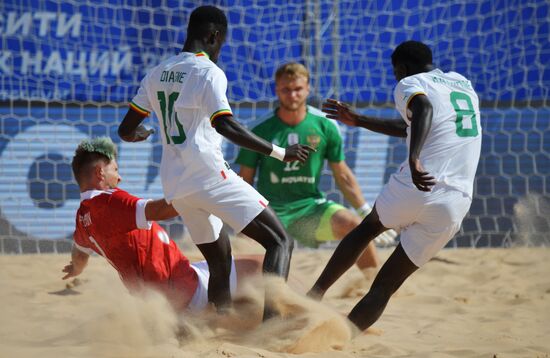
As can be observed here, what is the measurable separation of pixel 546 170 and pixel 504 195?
542 millimetres

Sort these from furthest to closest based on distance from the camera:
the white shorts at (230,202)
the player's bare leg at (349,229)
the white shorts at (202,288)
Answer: the player's bare leg at (349,229) < the white shorts at (202,288) < the white shorts at (230,202)

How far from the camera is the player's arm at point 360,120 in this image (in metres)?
4.29

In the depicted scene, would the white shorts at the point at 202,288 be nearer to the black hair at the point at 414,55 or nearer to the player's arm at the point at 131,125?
the player's arm at the point at 131,125

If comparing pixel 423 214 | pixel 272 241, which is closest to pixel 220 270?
pixel 272 241

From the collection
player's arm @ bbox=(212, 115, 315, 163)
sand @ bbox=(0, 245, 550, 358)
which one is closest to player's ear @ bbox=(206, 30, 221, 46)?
player's arm @ bbox=(212, 115, 315, 163)

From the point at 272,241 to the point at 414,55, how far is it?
1.28m

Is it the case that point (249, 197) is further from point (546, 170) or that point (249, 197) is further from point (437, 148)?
point (546, 170)

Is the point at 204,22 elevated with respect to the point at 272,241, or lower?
elevated

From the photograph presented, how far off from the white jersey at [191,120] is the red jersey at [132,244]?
244 millimetres

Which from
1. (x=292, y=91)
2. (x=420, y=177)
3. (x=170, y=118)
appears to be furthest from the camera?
(x=292, y=91)

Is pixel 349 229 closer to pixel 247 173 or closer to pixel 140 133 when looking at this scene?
pixel 247 173

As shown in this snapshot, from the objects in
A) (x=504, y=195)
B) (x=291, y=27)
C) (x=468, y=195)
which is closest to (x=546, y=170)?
(x=504, y=195)

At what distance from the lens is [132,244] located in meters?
3.95

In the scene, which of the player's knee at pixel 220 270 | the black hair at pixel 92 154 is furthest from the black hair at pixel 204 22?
the player's knee at pixel 220 270
